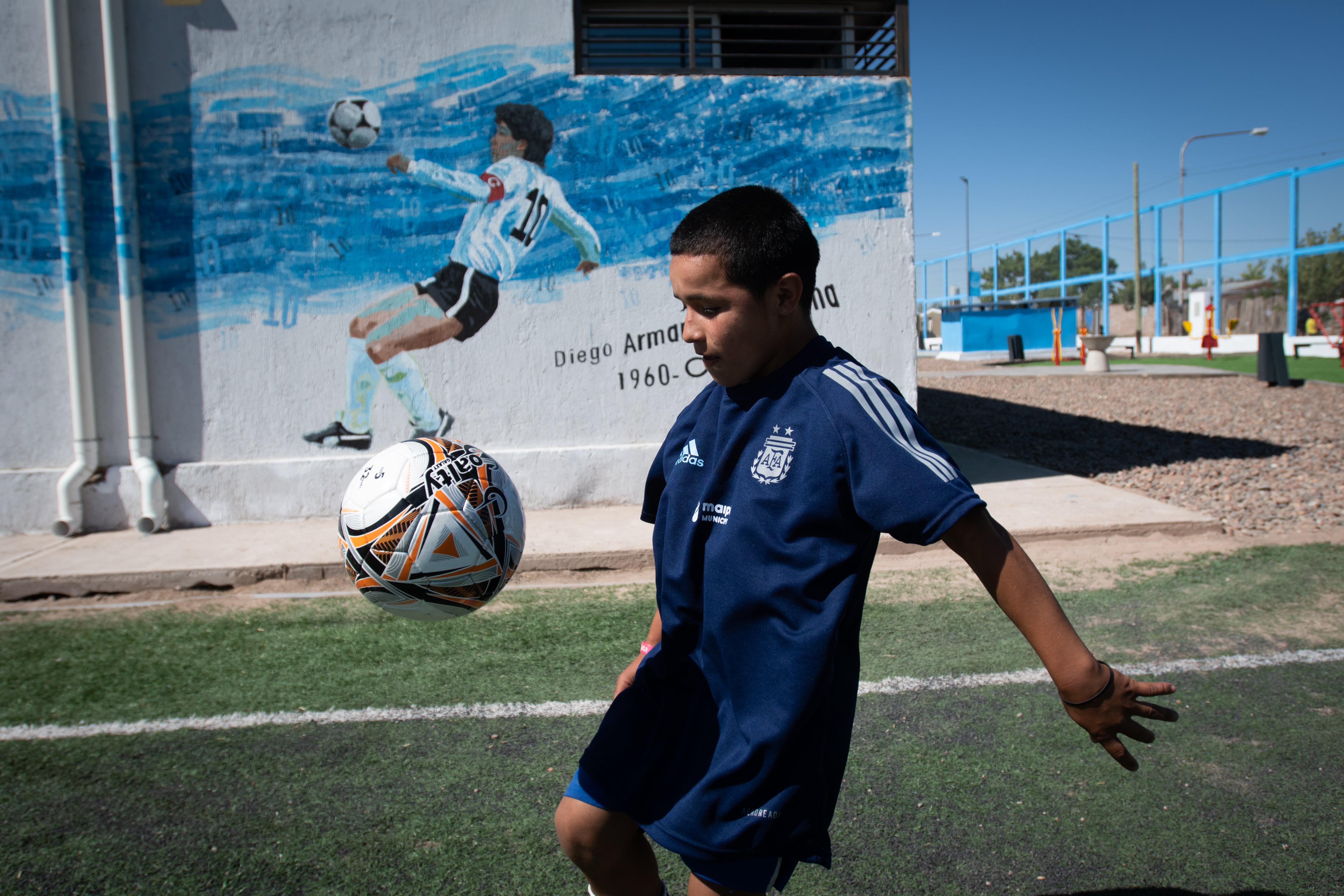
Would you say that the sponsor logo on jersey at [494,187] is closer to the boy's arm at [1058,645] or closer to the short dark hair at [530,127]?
the short dark hair at [530,127]

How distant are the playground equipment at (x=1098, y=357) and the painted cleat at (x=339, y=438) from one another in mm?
19418

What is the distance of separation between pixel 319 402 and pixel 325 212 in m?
1.57

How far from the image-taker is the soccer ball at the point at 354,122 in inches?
285

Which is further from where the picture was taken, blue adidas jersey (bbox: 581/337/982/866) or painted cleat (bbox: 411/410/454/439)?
painted cleat (bbox: 411/410/454/439)

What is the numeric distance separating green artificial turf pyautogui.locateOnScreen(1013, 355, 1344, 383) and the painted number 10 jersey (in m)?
15.9

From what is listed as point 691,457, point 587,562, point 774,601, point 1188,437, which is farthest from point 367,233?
point 1188,437

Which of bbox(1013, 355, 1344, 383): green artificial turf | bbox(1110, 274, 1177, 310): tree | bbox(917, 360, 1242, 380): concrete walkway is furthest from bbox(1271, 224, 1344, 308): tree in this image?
bbox(917, 360, 1242, 380): concrete walkway

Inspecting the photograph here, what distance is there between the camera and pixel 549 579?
5930 mm

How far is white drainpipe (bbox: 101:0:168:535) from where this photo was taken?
6891mm

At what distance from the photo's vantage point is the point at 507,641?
15.3ft

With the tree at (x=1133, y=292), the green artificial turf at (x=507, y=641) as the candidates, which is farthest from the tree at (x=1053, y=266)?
the green artificial turf at (x=507, y=641)

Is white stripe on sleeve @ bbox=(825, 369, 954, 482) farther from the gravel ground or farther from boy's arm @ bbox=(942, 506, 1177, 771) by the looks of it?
the gravel ground

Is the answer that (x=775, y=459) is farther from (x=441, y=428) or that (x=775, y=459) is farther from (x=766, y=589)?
(x=441, y=428)

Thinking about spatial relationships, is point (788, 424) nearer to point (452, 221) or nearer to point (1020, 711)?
point (1020, 711)
